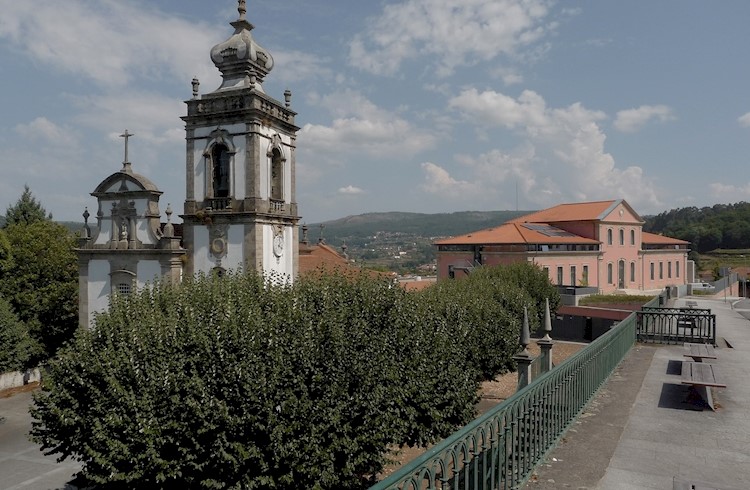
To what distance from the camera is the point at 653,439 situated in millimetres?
7727

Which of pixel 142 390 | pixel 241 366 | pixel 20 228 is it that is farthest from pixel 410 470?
pixel 20 228

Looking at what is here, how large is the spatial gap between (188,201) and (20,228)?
16.6 meters

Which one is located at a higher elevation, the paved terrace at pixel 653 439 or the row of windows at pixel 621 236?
the row of windows at pixel 621 236

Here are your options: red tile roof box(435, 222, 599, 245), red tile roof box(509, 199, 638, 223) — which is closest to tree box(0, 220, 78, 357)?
red tile roof box(435, 222, 599, 245)

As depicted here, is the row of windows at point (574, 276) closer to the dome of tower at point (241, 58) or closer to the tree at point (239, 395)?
the dome of tower at point (241, 58)

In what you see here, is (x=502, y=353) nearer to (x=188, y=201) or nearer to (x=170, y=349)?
(x=170, y=349)

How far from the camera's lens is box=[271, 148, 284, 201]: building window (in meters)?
24.0

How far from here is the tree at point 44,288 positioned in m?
27.5

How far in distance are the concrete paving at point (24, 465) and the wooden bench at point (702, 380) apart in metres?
14.8

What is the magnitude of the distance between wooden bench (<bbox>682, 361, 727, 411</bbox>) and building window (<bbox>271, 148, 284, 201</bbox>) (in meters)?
17.9

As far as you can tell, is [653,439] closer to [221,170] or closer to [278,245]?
[278,245]

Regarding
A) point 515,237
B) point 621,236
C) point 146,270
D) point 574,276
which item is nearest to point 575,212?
point 621,236

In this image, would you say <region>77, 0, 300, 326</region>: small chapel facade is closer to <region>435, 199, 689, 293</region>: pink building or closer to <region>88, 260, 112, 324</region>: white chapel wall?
<region>88, 260, 112, 324</region>: white chapel wall

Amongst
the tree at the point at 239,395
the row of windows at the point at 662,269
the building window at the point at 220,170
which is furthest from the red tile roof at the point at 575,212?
the tree at the point at 239,395
